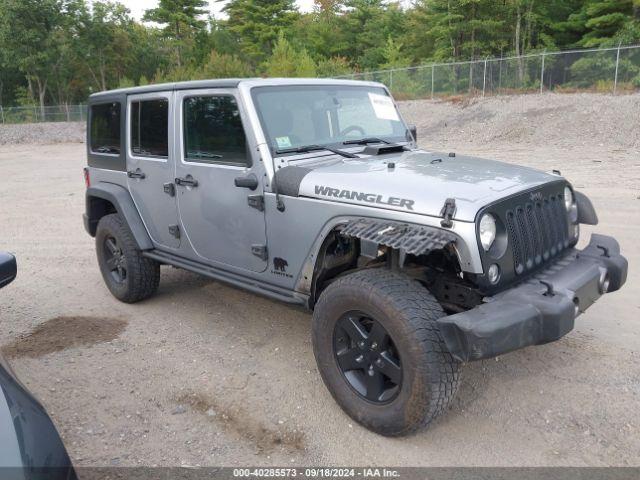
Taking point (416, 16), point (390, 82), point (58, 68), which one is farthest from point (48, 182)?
point (58, 68)

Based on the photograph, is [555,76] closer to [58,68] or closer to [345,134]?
[345,134]

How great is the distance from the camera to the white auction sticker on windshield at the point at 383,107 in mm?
4641

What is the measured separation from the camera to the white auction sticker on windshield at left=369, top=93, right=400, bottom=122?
4.64 m

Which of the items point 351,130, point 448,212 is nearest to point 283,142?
point 351,130

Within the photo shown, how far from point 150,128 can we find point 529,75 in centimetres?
2294

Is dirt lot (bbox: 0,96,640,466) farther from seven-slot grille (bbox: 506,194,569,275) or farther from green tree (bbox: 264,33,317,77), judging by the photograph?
green tree (bbox: 264,33,317,77)

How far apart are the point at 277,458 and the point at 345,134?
2377 mm

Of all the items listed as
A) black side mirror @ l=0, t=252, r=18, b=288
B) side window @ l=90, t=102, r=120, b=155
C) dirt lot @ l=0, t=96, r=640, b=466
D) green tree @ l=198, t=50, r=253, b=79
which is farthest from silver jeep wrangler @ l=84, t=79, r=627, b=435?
green tree @ l=198, t=50, r=253, b=79

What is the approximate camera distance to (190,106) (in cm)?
436

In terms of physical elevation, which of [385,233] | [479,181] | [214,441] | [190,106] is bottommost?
[214,441]

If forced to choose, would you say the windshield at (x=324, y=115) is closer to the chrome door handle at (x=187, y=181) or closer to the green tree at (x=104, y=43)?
the chrome door handle at (x=187, y=181)

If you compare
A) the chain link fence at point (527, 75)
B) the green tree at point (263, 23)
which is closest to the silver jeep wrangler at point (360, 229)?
the chain link fence at point (527, 75)

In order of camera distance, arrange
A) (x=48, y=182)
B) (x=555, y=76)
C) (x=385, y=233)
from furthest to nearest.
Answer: (x=555, y=76) < (x=48, y=182) < (x=385, y=233)

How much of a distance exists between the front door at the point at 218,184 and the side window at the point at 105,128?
3.68ft
